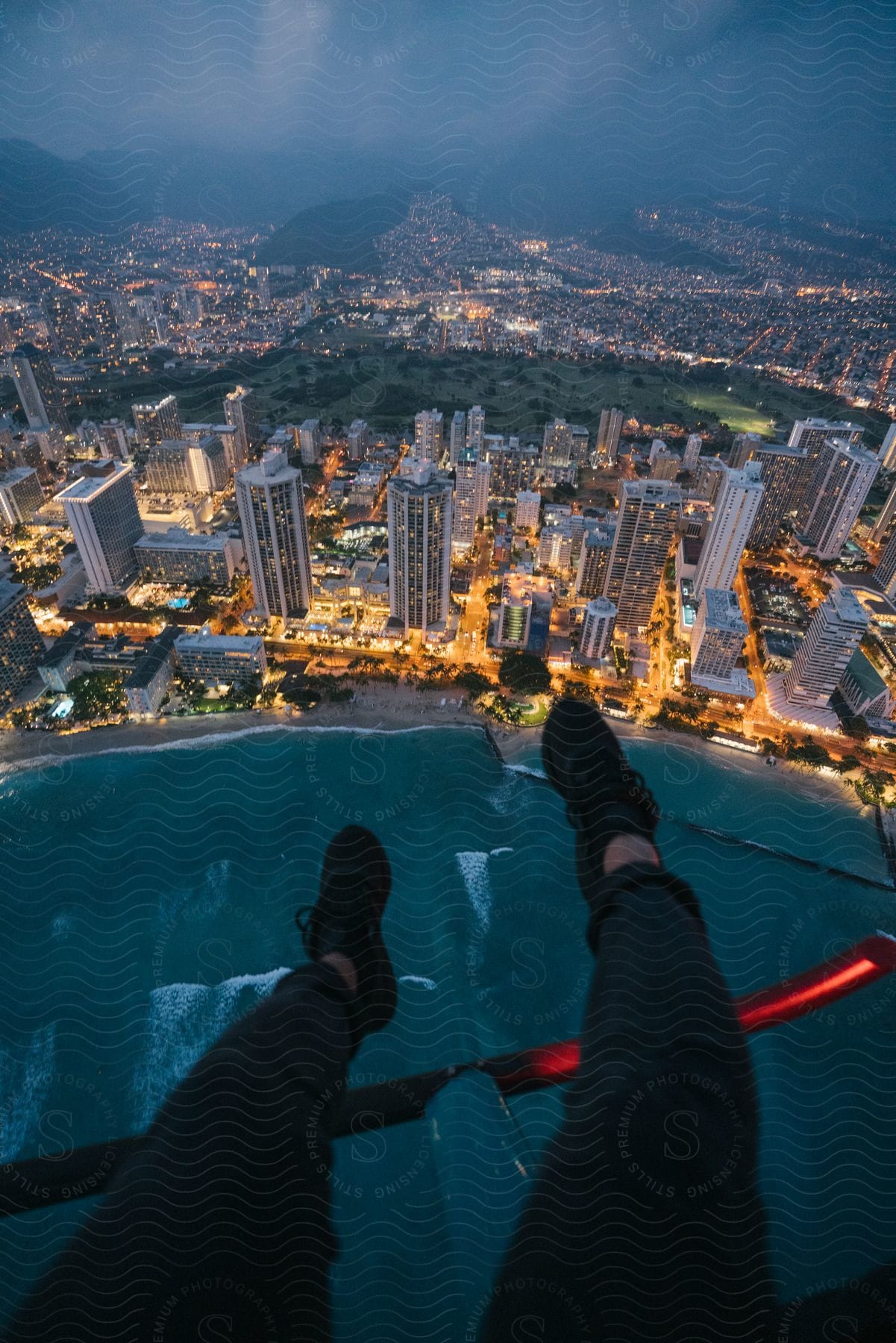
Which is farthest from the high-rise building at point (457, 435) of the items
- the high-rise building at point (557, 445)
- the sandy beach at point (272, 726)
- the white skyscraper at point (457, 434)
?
the sandy beach at point (272, 726)

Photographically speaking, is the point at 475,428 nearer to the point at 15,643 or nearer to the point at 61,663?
the point at 61,663

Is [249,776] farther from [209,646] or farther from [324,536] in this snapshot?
[324,536]

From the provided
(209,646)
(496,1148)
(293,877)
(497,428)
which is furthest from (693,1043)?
(497,428)

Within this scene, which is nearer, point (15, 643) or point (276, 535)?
point (15, 643)

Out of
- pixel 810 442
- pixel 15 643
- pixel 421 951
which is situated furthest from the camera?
pixel 810 442

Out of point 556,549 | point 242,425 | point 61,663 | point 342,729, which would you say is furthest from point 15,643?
point 242,425

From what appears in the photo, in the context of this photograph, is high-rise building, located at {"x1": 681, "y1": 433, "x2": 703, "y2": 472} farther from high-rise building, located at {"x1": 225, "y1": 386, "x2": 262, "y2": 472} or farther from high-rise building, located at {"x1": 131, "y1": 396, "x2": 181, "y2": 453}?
high-rise building, located at {"x1": 131, "y1": 396, "x2": 181, "y2": 453}
